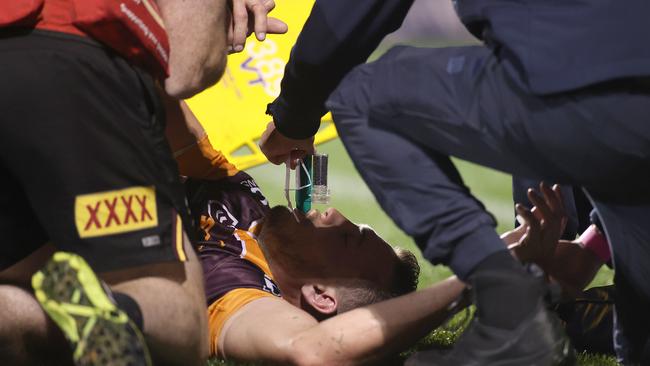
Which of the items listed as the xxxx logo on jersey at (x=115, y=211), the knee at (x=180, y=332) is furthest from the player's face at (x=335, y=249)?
the xxxx logo on jersey at (x=115, y=211)

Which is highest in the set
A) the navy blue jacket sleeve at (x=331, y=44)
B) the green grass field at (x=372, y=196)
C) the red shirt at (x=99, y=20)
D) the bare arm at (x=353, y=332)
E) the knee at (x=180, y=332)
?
the red shirt at (x=99, y=20)

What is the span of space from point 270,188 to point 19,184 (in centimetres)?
362

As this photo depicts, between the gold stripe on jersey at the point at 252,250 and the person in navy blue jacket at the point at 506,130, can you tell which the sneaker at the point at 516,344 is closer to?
the person in navy blue jacket at the point at 506,130

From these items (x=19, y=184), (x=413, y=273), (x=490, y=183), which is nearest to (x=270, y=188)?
(x=490, y=183)

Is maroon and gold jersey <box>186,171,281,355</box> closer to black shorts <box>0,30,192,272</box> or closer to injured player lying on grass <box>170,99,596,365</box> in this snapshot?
injured player lying on grass <box>170,99,596,365</box>

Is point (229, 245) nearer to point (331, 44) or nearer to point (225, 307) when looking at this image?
point (225, 307)

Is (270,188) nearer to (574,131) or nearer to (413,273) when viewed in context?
(413,273)

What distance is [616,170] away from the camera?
8.57 ft

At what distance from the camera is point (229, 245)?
371 centimetres

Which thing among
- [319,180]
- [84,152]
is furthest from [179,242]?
[319,180]

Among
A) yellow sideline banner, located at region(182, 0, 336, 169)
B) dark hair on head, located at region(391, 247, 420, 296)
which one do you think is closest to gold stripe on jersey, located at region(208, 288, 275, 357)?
dark hair on head, located at region(391, 247, 420, 296)

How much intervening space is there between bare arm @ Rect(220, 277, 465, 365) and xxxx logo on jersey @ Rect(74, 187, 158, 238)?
1.82 ft

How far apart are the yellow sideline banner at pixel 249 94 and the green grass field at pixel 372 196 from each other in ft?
2.69

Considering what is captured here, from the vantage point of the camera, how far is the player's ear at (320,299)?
3.56 metres
